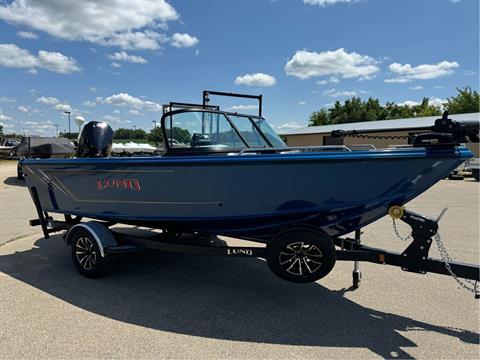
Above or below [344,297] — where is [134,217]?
above

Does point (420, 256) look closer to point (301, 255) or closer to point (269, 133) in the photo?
point (301, 255)

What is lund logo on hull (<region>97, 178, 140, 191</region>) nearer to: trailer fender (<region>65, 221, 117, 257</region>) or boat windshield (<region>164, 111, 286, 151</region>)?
trailer fender (<region>65, 221, 117, 257</region>)

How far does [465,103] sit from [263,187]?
44530mm

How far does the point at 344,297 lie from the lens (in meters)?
3.76

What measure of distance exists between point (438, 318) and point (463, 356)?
611 mm

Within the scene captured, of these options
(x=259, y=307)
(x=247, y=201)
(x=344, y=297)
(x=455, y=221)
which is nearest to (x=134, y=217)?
(x=247, y=201)

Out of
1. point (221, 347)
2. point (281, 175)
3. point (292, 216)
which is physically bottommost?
point (221, 347)

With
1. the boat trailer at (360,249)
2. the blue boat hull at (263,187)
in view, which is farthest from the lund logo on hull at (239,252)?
the blue boat hull at (263,187)

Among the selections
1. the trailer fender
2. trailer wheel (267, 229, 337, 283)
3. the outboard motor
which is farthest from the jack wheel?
the outboard motor

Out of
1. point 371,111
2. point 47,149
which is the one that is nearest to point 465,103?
point 371,111

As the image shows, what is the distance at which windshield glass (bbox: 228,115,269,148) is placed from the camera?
4668 mm

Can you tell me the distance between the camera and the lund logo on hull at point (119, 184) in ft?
13.0

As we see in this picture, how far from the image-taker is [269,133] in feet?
16.5

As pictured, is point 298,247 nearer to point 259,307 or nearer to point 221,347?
point 259,307
